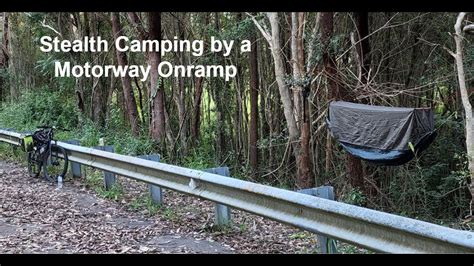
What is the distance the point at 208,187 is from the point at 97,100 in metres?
12.7

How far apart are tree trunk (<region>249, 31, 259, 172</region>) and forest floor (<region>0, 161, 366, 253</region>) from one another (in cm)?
605

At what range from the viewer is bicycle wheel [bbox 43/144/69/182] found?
8.96 metres

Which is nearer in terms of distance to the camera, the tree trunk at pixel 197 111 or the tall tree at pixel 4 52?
the tree trunk at pixel 197 111

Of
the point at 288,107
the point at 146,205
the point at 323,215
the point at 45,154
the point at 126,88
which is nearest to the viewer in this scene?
the point at 323,215

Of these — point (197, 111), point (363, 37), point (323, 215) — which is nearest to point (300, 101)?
point (363, 37)

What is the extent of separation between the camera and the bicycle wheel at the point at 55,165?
896 centimetres

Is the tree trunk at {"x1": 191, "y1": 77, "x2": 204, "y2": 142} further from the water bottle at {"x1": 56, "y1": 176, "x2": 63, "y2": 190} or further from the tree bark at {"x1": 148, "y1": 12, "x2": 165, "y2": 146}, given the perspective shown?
the water bottle at {"x1": 56, "y1": 176, "x2": 63, "y2": 190}

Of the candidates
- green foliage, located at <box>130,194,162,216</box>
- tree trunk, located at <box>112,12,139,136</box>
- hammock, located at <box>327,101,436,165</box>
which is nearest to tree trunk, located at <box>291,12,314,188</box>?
hammock, located at <box>327,101,436,165</box>

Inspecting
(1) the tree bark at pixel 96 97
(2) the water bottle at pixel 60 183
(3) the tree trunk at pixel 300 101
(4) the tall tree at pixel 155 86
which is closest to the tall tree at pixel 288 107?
(3) the tree trunk at pixel 300 101

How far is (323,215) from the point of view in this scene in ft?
13.6

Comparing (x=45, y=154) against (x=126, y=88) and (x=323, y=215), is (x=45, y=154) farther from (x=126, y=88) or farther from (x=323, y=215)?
(x=323, y=215)

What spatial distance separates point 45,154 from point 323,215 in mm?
6501

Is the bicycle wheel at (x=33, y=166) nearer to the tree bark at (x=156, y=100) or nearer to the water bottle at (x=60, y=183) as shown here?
the water bottle at (x=60, y=183)

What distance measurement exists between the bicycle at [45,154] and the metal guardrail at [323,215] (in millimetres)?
3297
